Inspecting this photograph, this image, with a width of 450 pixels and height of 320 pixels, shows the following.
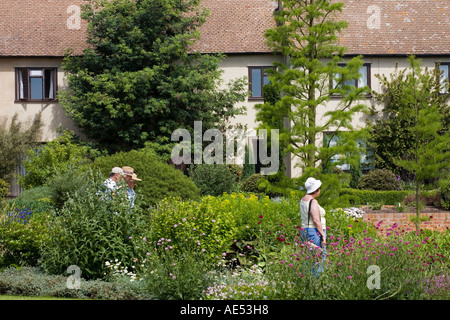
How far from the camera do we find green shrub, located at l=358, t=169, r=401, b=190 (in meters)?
22.7

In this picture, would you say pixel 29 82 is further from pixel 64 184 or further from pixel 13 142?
pixel 64 184

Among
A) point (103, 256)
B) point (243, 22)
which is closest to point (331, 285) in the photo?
point (103, 256)

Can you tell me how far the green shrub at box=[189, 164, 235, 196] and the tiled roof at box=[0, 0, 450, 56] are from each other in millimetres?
6594

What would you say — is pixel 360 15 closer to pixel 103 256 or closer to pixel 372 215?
pixel 372 215

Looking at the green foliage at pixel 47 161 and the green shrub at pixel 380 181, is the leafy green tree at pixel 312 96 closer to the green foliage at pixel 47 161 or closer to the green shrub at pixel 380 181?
the green shrub at pixel 380 181

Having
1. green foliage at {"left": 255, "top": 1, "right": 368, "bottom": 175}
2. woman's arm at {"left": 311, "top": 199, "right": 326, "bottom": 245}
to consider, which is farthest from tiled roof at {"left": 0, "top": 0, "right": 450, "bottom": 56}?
woman's arm at {"left": 311, "top": 199, "right": 326, "bottom": 245}

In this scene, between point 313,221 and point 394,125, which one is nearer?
point 313,221

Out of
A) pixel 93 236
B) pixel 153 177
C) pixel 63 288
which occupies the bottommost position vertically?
pixel 63 288

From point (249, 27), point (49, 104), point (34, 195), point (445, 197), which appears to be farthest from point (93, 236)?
point (249, 27)

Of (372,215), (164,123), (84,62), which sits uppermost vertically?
(84,62)

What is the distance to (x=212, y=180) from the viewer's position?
21.3 metres

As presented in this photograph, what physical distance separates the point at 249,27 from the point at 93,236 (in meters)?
19.1

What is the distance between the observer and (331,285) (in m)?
7.40
